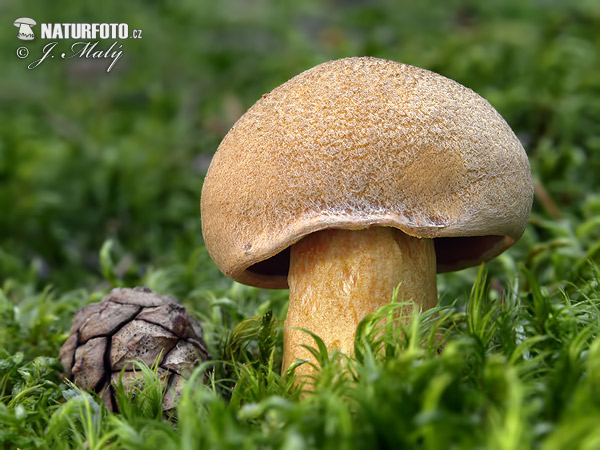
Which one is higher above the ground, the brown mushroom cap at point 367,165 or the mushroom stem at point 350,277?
the brown mushroom cap at point 367,165

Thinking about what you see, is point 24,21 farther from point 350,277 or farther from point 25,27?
point 350,277

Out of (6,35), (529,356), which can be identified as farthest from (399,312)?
(6,35)

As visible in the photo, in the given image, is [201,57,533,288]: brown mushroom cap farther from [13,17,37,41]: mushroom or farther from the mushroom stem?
[13,17,37,41]: mushroom

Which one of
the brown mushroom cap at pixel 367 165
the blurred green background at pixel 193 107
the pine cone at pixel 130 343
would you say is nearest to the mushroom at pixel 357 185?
the brown mushroom cap at pixel 367 165

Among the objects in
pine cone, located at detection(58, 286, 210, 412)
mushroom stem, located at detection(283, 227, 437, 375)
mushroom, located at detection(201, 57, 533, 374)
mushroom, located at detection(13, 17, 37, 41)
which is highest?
mushroom, located at detection(13, 17, 37, 41)

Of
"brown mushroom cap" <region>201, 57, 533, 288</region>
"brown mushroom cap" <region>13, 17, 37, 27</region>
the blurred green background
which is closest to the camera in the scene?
"brown mushroom cap" <region>201, 57, 533, 288</region>

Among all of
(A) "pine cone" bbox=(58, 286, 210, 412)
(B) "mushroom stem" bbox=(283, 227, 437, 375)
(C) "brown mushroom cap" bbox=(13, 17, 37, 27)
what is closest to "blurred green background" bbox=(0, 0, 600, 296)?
(C) "brown mushroom cap" bbox=(13, 17, 37, 27)

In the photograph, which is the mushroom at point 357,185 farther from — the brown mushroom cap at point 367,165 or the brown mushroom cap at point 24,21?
the brown mushroom cap at point 24,21
